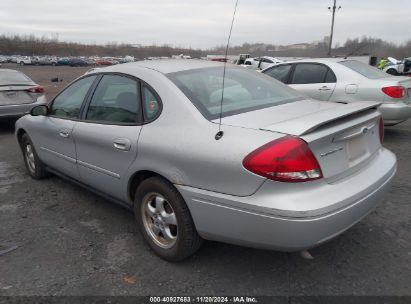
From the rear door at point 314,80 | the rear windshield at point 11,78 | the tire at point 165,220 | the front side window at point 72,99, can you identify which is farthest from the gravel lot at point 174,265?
A: the rear windshield at point 11,78

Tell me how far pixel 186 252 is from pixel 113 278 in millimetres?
565

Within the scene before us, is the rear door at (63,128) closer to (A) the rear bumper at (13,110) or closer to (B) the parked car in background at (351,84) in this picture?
(A) the rear bumper at (13,110)

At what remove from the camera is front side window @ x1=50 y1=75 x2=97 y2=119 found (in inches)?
156

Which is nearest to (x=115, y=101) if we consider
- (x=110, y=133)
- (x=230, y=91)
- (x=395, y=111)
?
(x=110, y=133)

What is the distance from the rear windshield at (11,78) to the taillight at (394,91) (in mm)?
7125

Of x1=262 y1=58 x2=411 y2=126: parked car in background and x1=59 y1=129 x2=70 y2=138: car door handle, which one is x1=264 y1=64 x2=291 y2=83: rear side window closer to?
x1=262 y1=58 x2=411 y2=126: parked car in background

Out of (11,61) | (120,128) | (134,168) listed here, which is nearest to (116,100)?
(120,128)

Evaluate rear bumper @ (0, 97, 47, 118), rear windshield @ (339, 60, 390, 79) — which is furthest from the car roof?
rear bumper @ (0, 97, 47, 118)

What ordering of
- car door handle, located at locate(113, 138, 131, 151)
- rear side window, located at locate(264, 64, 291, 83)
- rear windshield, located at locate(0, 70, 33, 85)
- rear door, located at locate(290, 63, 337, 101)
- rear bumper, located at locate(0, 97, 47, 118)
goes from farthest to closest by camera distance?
1. rear windshield, located at locate(0, 70, 33, 85)
2. rear bumper, located at locate(0, 97, 47, 118)
3. rear side window, located at locate(264, 64, 291, 83)
4. rear door, located at locate(290, 63, 337, 101)
5. car door handle, located at locate(113, 138, 131, 151)

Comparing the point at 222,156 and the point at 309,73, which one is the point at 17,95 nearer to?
the point at 309,73

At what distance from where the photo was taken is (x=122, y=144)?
3199 mm

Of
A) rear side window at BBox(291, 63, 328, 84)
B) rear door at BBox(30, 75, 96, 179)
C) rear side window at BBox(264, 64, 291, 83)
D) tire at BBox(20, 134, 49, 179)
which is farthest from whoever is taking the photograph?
rear side window at BBox(264, 64, 291, 83)

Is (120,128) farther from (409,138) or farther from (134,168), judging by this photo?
(409,138)

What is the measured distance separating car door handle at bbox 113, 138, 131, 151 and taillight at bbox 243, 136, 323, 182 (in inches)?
45.6
